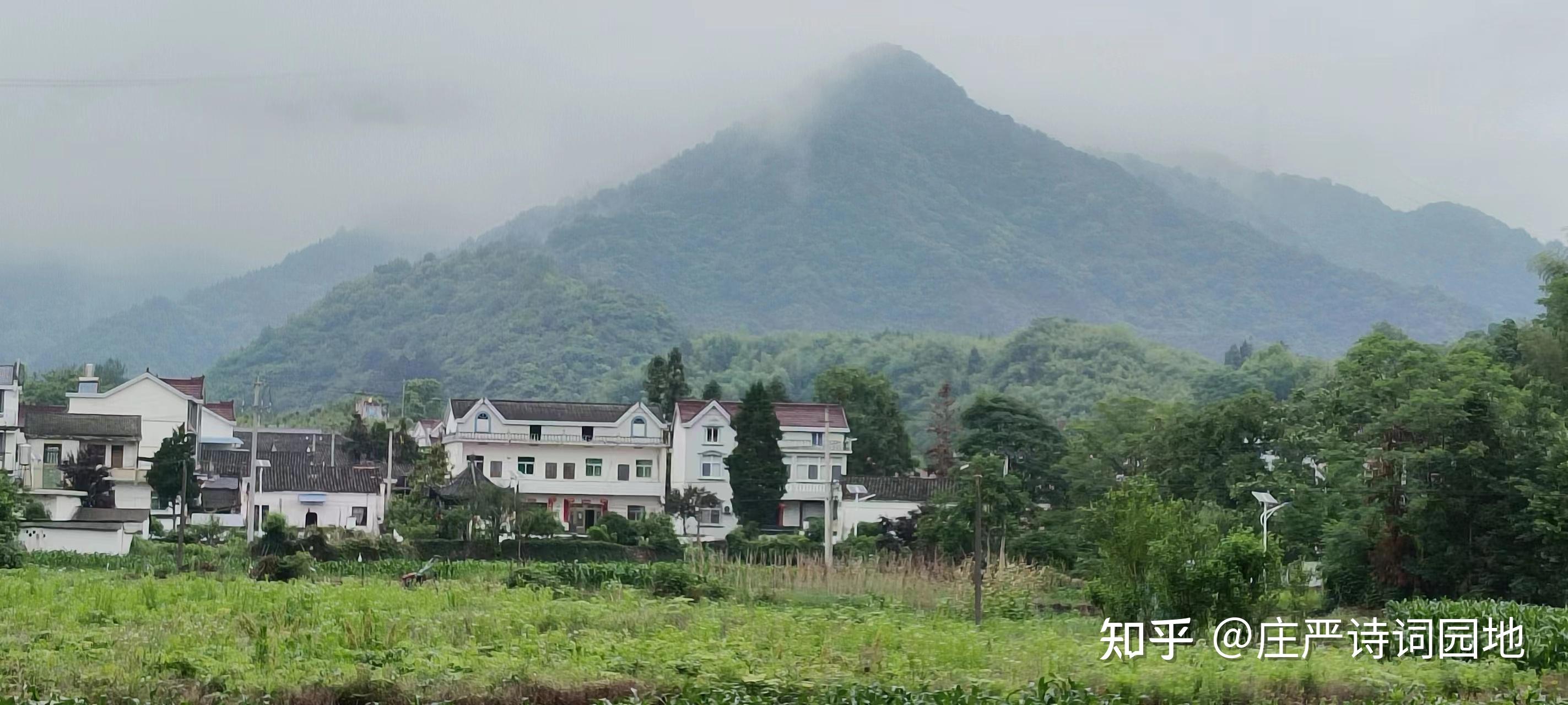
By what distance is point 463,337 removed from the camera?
12419cm

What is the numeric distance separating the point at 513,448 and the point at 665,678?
36583mm

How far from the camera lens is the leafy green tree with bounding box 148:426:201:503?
37.7m

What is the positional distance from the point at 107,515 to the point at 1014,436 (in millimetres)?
23737

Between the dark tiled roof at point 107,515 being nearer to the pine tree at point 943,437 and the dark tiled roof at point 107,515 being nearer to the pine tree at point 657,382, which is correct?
the pine tree at point 657,382

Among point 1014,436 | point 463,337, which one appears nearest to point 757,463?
point 1014,436

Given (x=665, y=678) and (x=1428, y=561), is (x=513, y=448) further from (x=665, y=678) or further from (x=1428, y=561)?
(x=665, y=678)

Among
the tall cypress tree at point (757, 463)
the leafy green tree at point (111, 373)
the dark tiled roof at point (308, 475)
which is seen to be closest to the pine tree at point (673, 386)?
the tall cypress tree at point (757, 463)

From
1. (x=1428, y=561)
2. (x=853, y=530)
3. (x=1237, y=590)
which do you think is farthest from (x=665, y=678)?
(x=853, y=530)

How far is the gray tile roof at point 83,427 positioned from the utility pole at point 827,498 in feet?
58.2

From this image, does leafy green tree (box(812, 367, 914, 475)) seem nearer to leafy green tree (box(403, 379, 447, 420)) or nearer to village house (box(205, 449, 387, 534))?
village house (box(205, 449, 387, 534))

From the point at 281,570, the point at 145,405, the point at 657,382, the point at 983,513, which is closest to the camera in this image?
the point at 281,570

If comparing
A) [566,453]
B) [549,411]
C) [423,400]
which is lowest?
[566,453]

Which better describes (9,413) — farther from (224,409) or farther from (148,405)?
(224,409)

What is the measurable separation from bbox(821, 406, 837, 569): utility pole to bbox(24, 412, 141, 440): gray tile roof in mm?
17727
